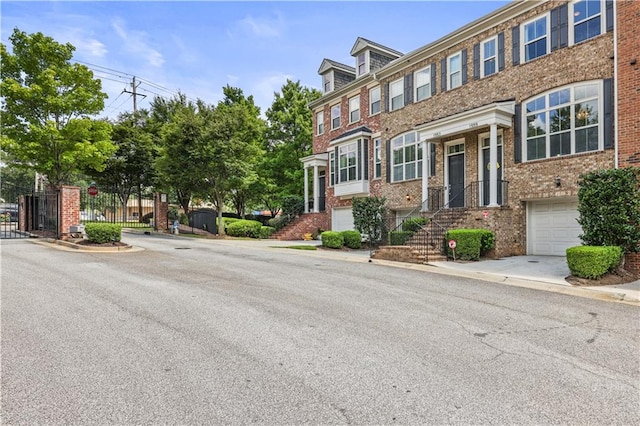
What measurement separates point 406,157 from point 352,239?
479cm

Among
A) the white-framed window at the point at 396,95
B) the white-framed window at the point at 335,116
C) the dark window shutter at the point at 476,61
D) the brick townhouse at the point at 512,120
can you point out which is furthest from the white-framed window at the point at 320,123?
the dark window shutter at the point at 476,61

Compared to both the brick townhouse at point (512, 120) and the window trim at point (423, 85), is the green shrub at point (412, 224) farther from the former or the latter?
the window trim at point (423, 85)

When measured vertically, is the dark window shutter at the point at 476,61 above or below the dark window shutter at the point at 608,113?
above

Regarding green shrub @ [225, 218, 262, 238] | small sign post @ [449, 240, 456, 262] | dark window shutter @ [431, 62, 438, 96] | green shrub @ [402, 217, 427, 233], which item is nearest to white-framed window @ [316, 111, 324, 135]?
green shrub @ [225, 218, 262, 238]

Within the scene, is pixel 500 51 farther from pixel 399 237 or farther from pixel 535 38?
pixel 399 237

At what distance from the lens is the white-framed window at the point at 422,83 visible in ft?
56.7

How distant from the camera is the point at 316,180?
24.1 meters

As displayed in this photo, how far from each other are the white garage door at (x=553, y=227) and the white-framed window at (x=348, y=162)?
31.5 feet

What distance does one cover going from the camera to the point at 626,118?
1057cm

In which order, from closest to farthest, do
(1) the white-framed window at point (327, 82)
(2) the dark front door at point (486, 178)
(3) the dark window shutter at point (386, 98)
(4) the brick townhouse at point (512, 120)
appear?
(4) the brick townhouse at point (512, 120) < (2) the dark front door at point (486, 178) < (3) the dark window shutter at point (386, 98) < (1) the white-framed window at point (327, 82)

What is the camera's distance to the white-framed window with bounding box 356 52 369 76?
21.8 m

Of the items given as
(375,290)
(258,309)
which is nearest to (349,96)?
(375,290)

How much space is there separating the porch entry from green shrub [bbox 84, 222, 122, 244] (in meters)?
13.3

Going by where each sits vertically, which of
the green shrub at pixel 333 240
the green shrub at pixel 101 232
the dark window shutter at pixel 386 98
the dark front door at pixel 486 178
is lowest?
the green shrub at pixel 333 240
